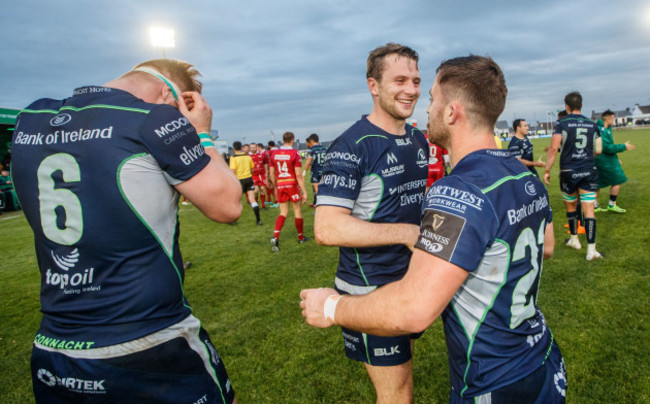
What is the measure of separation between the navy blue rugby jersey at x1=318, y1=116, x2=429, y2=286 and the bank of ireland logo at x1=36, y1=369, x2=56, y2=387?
1644 mm

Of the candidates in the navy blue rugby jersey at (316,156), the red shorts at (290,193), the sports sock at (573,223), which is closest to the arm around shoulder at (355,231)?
the sports sock at (573,223)

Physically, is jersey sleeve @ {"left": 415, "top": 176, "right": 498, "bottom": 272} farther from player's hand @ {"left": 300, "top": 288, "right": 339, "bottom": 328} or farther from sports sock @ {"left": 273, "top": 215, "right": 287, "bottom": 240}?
sports sock @ {"left": 273, "top": 215, "right": 287, "bottom": 240}

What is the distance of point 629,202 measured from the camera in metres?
10.1

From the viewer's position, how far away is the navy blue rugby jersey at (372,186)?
2514 millimetres

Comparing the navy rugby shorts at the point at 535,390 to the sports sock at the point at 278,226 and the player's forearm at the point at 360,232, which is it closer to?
the player's forearm at the point at 360,232

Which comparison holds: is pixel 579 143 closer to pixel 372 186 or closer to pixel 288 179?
pixel 372 186

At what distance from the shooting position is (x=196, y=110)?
1946mm

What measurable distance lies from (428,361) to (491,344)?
98.9 inches

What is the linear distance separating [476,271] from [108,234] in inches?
61.6

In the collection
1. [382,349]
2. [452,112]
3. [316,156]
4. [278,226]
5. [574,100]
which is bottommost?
[278,226]

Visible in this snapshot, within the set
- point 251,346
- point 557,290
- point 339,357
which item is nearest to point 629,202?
point 557,290

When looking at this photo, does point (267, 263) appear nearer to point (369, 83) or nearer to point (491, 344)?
point (369, 83)

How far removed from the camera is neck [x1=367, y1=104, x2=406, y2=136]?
112 inches

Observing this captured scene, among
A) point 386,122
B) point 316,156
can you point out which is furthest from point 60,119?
point 316,156
